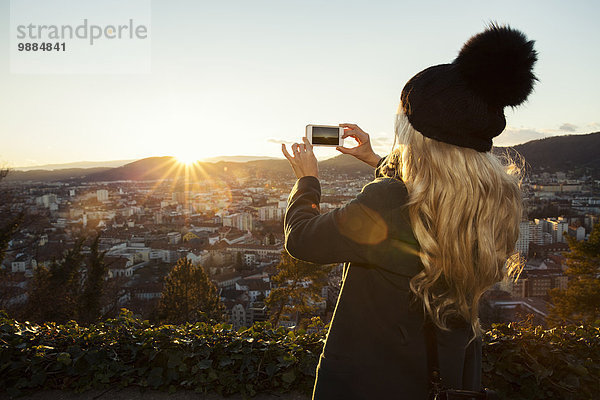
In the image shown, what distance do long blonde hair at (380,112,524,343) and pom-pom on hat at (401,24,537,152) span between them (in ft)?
0.12

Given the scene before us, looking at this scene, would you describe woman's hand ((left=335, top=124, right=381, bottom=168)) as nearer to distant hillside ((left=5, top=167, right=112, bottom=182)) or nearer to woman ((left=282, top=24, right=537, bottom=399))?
woman ((left=282, top=24, right=537, bottom=399))

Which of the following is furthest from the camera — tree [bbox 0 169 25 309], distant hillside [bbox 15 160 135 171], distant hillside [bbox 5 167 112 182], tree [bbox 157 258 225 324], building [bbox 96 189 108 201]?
distant hillside [bbox 15 160 135 171]

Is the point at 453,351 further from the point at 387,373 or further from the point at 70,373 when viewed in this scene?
the point at 70,373

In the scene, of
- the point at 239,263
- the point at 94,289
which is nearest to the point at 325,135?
the point at 94,289

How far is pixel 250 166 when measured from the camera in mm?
67188

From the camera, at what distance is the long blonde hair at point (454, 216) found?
887mm

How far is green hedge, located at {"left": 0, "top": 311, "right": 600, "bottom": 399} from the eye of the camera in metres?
2.36

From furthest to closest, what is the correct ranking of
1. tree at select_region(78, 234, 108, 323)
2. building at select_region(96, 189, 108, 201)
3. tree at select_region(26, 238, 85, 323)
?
building at select_region(96, 189, 108, 201), tree at select_region(78, 234, 108, 323), tree at select_region(26, 238, 85, 323)

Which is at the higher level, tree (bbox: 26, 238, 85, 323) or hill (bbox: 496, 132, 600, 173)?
hill (bbox: 496, 132, 600, 173)

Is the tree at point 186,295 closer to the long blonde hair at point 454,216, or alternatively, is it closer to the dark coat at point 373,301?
the dark coat at point 373,301

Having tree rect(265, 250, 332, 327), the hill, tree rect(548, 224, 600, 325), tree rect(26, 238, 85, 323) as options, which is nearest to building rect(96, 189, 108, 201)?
tree rect(26, 238, 85, 323)

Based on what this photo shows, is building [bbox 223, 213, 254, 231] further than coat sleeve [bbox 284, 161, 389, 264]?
Yes

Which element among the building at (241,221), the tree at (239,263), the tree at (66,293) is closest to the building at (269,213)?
the building at (241,221)

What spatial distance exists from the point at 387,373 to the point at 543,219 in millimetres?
46946
